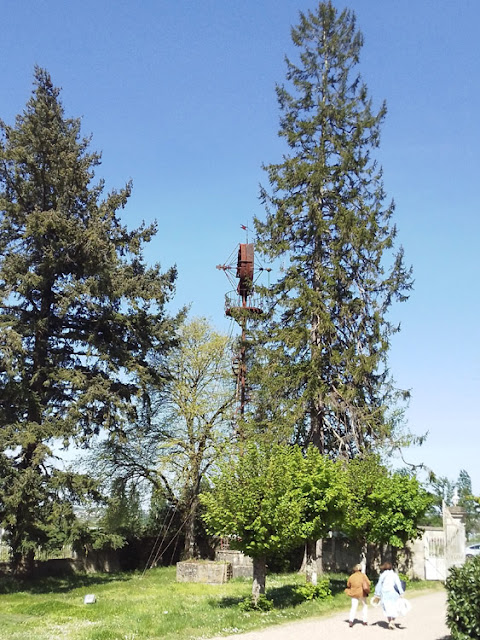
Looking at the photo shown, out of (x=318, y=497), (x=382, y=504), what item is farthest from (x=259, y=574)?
(x=382, y=504)

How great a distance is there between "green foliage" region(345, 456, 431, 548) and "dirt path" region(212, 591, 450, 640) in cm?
516

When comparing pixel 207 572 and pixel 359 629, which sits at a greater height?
pixel 359 629

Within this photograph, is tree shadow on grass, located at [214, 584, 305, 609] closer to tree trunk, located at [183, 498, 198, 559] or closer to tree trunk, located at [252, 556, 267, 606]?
tree trunk, located at [252, 556, 267, 606]

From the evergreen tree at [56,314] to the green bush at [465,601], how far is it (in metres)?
16.0

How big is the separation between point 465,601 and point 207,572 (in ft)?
53.8

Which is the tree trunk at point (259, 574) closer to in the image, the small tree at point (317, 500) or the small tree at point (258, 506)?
the small tree at point (258, 506)

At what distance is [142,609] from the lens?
16.7 meters

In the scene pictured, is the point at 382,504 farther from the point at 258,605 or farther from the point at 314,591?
the point at 258,605

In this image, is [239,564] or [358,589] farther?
[239,564]

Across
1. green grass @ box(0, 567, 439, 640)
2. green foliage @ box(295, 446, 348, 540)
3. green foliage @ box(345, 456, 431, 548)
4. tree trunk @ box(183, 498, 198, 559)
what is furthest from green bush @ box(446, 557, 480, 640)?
tree trunk @ box(183, 498, 198, 559)

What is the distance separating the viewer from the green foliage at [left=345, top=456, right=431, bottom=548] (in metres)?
20.7

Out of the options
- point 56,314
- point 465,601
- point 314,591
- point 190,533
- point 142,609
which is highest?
point 56,314

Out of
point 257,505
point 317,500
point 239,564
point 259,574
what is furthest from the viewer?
point 239,564

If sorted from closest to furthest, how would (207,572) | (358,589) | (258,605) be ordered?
(358,589) < (258,605) < (207,572)
